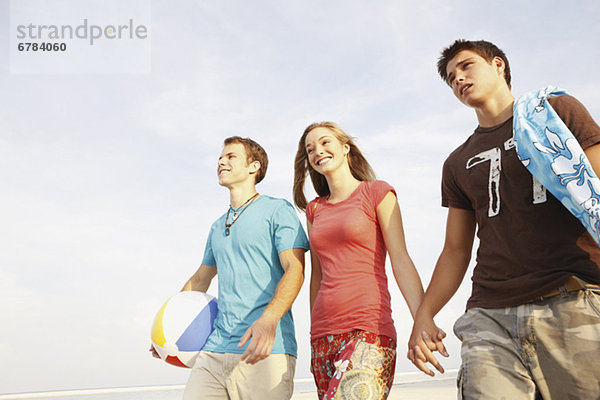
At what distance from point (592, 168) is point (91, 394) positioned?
19264 mm

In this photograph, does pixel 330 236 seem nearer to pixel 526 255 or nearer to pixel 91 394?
pixel 526 255

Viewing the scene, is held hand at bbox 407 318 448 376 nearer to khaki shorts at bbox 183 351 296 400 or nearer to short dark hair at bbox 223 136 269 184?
khaki shorts at bbox 183 351 296 400

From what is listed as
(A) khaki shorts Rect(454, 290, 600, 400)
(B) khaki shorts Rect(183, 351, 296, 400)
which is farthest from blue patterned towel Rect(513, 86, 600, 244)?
(B) khaki shorts Rect(183, 351, 296, 400)

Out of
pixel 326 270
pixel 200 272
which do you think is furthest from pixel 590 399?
pixel 200 272

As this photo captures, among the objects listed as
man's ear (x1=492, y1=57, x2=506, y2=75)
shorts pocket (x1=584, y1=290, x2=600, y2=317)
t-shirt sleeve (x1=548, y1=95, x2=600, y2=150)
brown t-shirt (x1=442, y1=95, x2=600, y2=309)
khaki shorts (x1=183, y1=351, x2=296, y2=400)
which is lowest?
khaki shorts (x1=183, y1=351, x2=296, y2=400)

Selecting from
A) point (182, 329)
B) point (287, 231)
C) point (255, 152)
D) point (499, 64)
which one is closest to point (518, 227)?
point (499, 64)

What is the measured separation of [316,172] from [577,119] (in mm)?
2208

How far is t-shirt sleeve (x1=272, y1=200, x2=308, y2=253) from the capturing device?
4.11 metres

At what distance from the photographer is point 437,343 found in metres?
3.04

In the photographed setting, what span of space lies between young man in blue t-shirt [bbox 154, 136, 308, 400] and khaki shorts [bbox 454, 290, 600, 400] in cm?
133

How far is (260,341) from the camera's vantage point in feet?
11.2

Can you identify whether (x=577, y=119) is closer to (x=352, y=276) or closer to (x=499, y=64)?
(x=499, y=64)

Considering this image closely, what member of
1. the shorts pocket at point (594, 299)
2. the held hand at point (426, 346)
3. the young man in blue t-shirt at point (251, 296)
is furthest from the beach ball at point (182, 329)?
the shorts pocket at point (594, 299)

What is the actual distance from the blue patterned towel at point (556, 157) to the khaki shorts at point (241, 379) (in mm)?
2219
